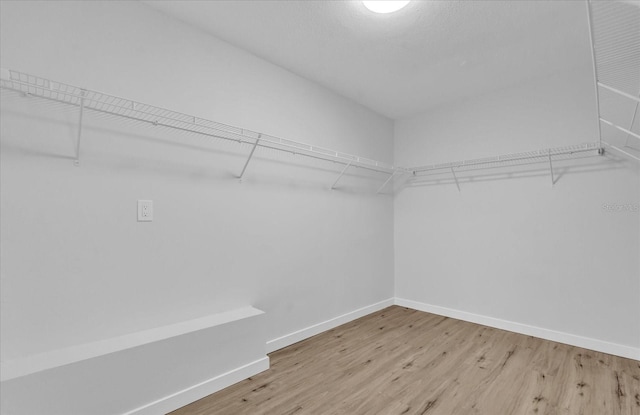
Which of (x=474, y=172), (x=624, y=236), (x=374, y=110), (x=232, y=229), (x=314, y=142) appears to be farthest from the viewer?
(x=374, y=110)

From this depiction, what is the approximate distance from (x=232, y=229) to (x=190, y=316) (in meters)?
0.60

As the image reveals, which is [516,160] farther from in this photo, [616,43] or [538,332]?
[616,43]

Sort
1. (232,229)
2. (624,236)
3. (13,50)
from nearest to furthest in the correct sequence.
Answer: (13,50), (232,229), (624,236)

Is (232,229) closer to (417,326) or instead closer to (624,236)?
(417,326)

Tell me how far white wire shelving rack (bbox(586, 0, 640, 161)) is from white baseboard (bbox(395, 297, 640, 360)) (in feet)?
6.27

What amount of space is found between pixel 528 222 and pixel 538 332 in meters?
0.94

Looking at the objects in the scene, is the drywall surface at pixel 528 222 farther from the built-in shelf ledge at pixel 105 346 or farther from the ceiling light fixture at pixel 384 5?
the built-in shelf ledge at pixel 105 346

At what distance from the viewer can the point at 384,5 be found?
1660 mm

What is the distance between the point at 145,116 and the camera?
1.67 meters

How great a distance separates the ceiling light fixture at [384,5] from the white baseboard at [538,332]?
2719mm

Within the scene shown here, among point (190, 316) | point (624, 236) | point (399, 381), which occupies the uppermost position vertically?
point (624, 236)

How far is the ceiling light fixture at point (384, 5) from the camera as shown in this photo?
164 cm

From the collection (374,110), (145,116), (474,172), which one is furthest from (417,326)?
(145,116)

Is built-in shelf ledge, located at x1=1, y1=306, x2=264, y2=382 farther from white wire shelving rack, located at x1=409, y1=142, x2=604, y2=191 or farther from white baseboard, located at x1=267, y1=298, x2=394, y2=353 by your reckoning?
white wire shelving rack, located at x1=409, y1=142, x2=604, y2=191
